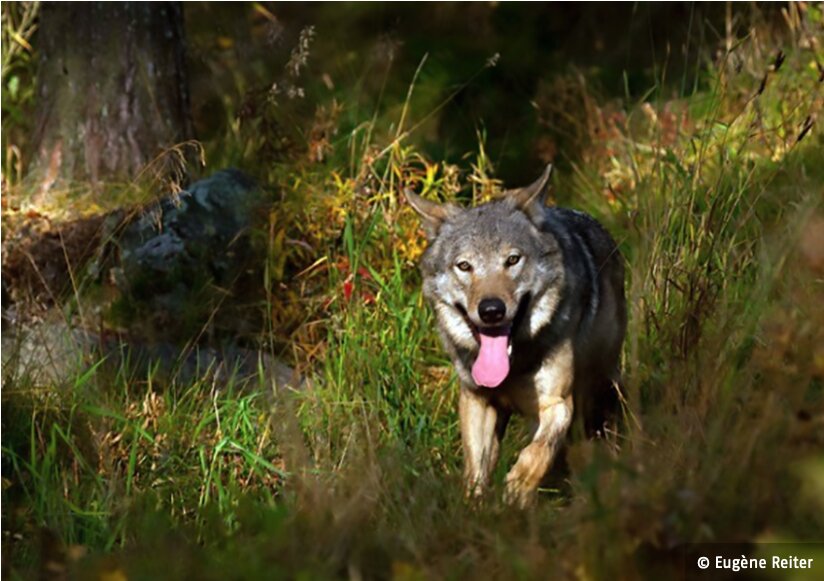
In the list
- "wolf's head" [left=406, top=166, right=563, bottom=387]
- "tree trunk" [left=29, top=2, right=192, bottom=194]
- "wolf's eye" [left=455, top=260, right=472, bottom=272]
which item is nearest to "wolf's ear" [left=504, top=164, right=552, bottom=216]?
"wolf's head" [left=406, top=166, right=563, bottom=387]

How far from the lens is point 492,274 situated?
19.3 ft

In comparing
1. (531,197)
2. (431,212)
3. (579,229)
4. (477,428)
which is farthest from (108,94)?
(477,428)

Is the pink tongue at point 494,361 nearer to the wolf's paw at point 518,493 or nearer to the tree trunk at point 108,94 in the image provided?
the wolf's paw at point 518,493

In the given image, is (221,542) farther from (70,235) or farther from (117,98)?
(117,98)

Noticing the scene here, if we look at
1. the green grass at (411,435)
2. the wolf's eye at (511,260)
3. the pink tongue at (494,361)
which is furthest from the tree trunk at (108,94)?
the pink tongue at (494,361)

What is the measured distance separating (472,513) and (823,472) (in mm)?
1375

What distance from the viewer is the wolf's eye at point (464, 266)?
5.94 meters

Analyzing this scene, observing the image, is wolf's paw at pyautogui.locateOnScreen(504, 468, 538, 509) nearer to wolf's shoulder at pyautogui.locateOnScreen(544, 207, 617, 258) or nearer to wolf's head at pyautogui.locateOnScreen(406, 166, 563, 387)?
wolf's head at pyautogui.locateOnScreen(406, 166, 563, 387)

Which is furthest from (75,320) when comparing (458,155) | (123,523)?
(458,155)

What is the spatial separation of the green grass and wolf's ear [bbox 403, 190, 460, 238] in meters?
0.74

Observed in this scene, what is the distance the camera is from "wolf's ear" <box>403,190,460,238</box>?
6.31 metres

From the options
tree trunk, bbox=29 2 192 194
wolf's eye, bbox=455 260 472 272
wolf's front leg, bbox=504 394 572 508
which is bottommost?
wolf's front leg, bbox=504 394 572 508

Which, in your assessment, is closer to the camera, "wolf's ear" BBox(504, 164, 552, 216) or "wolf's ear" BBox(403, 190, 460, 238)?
"wolf's ear" BBox(504, 164, 552, 216)

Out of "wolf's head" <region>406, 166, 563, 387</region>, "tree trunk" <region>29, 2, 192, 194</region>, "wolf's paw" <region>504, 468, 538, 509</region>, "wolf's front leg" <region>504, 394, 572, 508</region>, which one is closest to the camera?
"wolf's paw" <region>504, 468, 538, 509</region>
